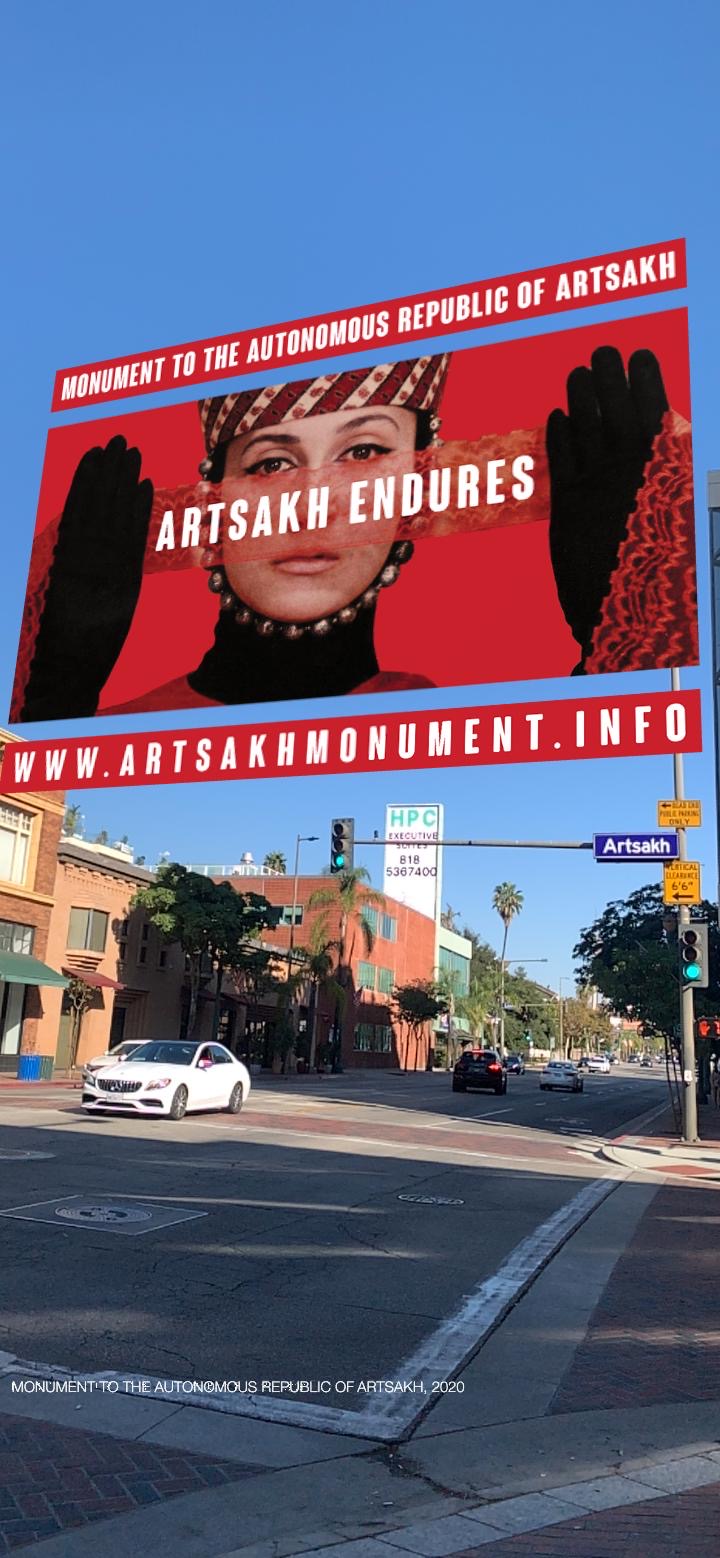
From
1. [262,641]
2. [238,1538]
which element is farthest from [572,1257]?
[262,641]

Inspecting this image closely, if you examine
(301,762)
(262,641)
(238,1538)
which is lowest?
(238,1538)

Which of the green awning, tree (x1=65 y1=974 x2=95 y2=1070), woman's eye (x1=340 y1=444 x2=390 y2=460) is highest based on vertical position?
woman's eye (x1=340 y1=444 x2=390 y2=460)

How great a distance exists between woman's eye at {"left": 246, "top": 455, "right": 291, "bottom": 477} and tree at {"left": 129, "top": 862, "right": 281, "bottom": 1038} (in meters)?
31.5

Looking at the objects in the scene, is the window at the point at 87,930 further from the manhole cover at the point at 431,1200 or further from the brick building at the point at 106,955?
the manhole cover at the point at 431,1200

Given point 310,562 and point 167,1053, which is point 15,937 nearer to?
point 167,1053

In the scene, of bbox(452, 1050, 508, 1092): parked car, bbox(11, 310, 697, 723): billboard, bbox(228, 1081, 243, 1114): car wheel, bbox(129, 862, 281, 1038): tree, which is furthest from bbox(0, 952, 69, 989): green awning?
bbox(11, 310, 697, 723): billboard

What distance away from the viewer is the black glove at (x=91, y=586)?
1395 cm

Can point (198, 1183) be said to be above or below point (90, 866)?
below

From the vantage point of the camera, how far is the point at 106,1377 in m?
5.52

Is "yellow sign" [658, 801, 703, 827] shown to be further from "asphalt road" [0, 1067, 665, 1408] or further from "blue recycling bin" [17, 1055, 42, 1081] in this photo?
"blue recycling bin" [17, 1055, 42, 1081]

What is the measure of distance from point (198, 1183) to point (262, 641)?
19.3 feet

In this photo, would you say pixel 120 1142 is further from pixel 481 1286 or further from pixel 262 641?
pixel 481 1286

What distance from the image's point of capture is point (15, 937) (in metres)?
37.6

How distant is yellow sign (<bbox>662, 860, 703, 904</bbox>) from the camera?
63.5 feet
